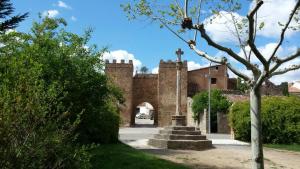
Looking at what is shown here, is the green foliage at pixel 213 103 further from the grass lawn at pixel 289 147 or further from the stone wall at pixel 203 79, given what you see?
the stone wall at pixel 203 79

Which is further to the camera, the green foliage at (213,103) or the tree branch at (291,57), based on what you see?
the green foliage at (213,103)

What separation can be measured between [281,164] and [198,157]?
2869 mm

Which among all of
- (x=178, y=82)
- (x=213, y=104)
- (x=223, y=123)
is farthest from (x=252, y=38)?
(x=213, y=104)

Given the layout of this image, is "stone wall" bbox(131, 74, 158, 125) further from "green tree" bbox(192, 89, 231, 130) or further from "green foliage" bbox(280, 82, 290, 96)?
"green foliage" bbox(280, 82, 290, 96)

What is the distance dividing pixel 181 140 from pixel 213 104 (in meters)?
21.8

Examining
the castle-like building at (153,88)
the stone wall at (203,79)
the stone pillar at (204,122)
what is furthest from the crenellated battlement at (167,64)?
the stone pillar at (204,122)

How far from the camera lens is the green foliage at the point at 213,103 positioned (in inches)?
1566

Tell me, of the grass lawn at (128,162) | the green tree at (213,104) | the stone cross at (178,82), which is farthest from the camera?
the green tree at (213,104)

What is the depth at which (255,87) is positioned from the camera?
7.48m

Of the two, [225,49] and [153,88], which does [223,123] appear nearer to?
[153,88]

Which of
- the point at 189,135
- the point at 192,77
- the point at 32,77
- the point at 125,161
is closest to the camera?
the point at 32,77

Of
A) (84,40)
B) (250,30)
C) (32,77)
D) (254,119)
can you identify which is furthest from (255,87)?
(84,40)

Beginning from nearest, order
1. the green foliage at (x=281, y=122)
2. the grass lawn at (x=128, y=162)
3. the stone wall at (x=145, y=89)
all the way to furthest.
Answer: the grass lawn at (x=128, y=162) < the green foliage at (x=281, y=122) < the stone wall at (x=145, y=89)

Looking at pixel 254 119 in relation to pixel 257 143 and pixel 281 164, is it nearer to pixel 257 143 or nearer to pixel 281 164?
pixel 257 143
